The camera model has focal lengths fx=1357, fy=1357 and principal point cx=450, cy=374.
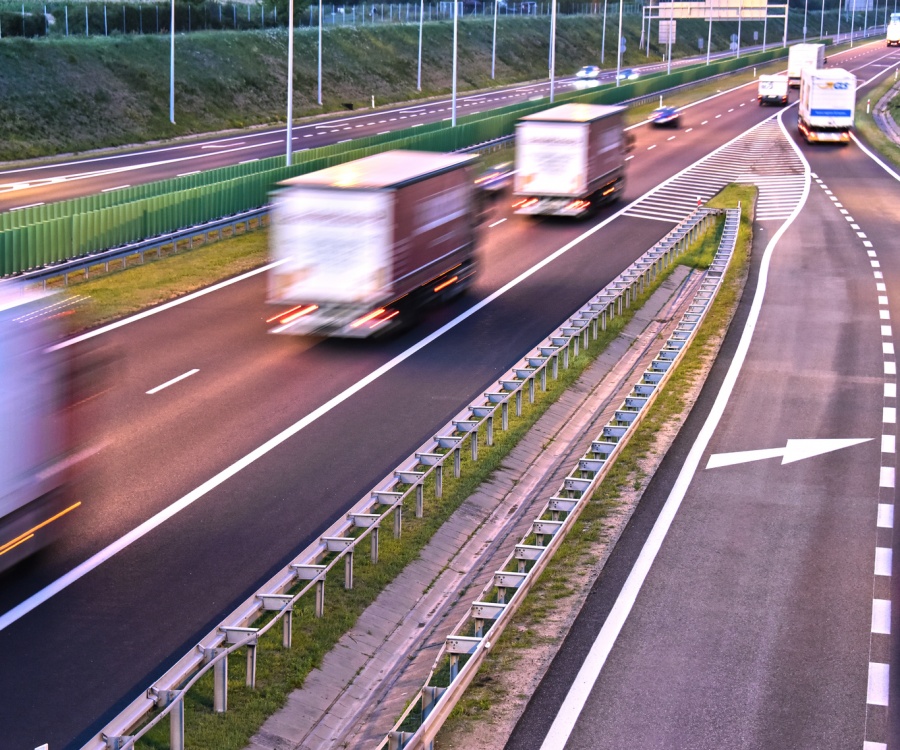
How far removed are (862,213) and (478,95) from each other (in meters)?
62.8

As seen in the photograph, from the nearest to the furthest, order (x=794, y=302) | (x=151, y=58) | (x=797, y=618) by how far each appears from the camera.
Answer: (x=797, y=618)
(x=794, y=302)
(x=151, y=58)

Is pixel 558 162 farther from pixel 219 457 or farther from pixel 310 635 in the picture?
pixel 310 635

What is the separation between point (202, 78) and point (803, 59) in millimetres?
50838

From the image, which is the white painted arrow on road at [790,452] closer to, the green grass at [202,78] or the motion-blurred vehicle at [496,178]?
the motion-blurred vehicle at [496,178]

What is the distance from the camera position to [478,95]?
109 m

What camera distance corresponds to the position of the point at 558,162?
44.7 m

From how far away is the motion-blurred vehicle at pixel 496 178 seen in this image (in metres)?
51.2

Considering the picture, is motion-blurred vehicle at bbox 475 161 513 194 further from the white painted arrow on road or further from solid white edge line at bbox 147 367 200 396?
the white painted arrow on road

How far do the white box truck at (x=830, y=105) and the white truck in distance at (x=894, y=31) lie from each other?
108m

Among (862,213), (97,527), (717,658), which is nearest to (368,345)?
(97,527)

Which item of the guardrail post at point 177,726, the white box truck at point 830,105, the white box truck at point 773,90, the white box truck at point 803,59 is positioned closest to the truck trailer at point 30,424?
the guardrail post at point 177,726

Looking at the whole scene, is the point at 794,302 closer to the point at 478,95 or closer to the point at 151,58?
the point at 151,58

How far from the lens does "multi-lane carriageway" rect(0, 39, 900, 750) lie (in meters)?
13.6

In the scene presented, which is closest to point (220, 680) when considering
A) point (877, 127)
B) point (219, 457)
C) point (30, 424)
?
point (30, 424)
